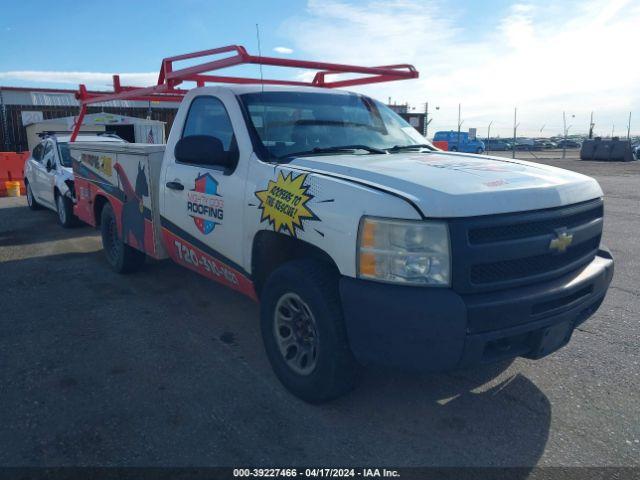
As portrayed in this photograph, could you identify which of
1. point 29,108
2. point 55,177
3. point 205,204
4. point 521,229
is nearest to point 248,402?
point 205,204

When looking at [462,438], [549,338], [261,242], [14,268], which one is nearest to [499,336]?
[549,338]

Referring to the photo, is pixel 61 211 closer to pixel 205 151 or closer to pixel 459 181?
pixel 205 151

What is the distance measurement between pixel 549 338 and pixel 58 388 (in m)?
3.09

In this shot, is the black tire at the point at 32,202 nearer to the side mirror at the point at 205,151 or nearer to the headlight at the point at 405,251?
the side mirror at the point at 205,151

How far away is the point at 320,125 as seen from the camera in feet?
13.1

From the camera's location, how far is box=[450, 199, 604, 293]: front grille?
101 inches

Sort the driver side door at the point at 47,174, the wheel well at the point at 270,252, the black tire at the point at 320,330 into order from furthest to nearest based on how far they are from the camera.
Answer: the driver side door at the point at 47,174 < the wheel well at the point at 270,252 < the black tire at the point at 320,330

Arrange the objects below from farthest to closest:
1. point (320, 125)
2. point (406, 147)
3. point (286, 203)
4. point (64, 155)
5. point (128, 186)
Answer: point (64, 155) < point (128, 186) < point (406, 147) < point (320, 125) < point (286, 203)

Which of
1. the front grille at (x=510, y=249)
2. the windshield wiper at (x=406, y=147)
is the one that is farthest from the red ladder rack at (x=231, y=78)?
the front grille at (x=510, y=249)

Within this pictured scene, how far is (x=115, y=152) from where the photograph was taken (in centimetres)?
546

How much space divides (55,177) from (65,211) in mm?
681

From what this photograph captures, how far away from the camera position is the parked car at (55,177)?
29.5ft

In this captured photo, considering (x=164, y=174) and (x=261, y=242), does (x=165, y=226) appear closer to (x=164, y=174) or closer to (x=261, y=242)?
(x=164, y=174)

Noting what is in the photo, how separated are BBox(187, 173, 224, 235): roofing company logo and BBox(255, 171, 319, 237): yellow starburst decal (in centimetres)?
58
